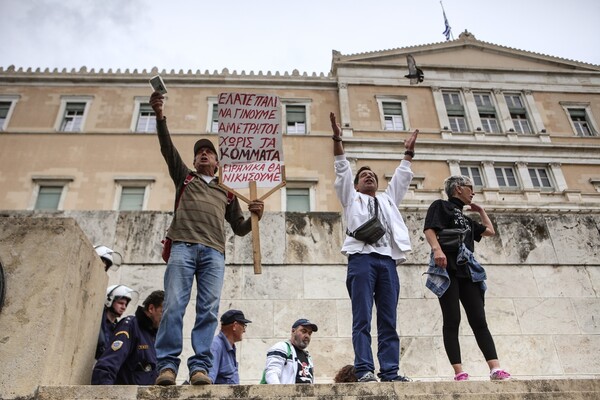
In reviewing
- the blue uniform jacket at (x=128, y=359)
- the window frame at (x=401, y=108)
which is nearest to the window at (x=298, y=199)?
the window frame at (x=401, y=108)

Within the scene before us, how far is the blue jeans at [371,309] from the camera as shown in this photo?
366cm

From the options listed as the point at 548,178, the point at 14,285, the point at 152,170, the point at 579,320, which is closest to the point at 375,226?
the point at 14,285

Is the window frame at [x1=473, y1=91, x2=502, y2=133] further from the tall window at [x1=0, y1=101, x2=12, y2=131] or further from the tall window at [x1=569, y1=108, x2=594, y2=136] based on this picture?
the tall window at [x1=0, y1=101, x2=12, y2=131]

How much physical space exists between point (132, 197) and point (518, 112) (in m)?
21.5

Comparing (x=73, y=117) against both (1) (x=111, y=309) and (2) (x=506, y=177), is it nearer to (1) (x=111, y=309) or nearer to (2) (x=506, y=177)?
(2) (x=506, y=177)

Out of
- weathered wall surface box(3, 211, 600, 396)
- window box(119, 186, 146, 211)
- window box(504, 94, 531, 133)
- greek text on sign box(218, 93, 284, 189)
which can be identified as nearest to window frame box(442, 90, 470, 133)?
window box(504, 94, 531, 133)

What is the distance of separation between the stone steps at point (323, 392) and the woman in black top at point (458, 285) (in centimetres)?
63

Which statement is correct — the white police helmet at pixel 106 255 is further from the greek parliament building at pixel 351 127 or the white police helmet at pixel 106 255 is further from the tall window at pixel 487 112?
the tall window at pixel 487 112

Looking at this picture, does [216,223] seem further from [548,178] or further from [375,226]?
[548,178]

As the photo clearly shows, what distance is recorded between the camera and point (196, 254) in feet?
11.9

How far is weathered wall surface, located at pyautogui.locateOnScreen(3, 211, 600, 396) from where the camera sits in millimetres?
5449

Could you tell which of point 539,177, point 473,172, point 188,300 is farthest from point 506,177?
point 188,300

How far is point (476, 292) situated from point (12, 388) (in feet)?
11.5

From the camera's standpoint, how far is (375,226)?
4121mm
